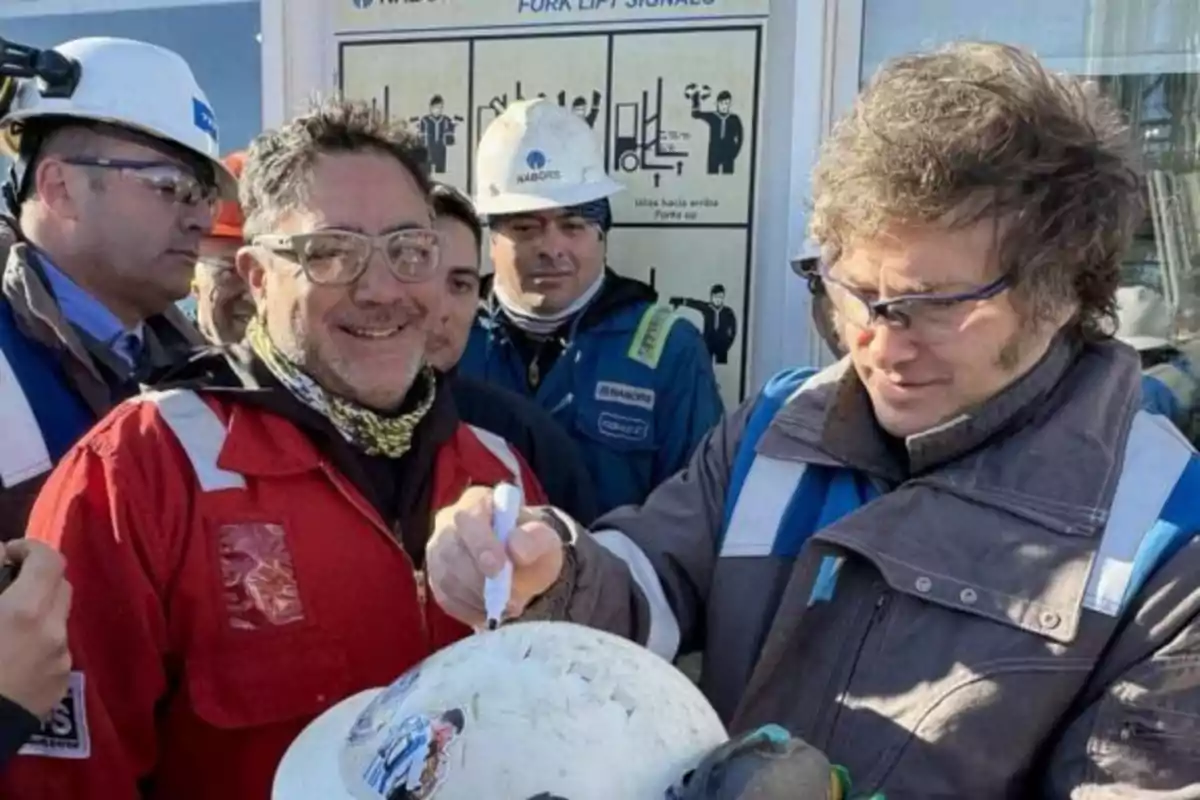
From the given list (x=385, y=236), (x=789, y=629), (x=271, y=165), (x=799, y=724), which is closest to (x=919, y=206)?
(x=789, y=629)

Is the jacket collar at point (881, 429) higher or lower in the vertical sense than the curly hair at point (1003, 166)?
lower

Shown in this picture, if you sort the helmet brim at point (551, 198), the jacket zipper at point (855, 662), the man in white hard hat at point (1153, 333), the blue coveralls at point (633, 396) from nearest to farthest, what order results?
the jacket zipper at point (855, 662), the man in white hard hat at point (1153, 333), the blue coveralls at point (633, 396), the helmet brim at point (551, 198)

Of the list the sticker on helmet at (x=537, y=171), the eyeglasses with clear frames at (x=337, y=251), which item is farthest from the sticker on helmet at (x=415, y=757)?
the sticker on helmet at (x=537, y=171)

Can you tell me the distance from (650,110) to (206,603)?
74.5 inches

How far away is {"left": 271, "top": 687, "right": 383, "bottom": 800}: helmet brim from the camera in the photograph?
3.84ft

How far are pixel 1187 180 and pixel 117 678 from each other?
8.08 ft

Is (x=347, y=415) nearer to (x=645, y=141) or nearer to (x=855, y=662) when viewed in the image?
(x=855, y=662)

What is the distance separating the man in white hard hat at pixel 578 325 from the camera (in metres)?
3.00

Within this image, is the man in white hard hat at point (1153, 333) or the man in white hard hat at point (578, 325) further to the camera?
the man in white hard hat at point (578, 325)

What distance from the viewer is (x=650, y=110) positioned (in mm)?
3131

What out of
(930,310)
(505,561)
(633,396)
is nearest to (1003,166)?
(930,310)

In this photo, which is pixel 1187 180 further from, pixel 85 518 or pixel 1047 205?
pixel 85 518

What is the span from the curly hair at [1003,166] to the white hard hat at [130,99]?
1896 mm

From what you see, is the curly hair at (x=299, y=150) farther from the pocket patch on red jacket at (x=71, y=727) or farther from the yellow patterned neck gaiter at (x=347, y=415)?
the pocket patch on red jacket at (x=71, y=727)
